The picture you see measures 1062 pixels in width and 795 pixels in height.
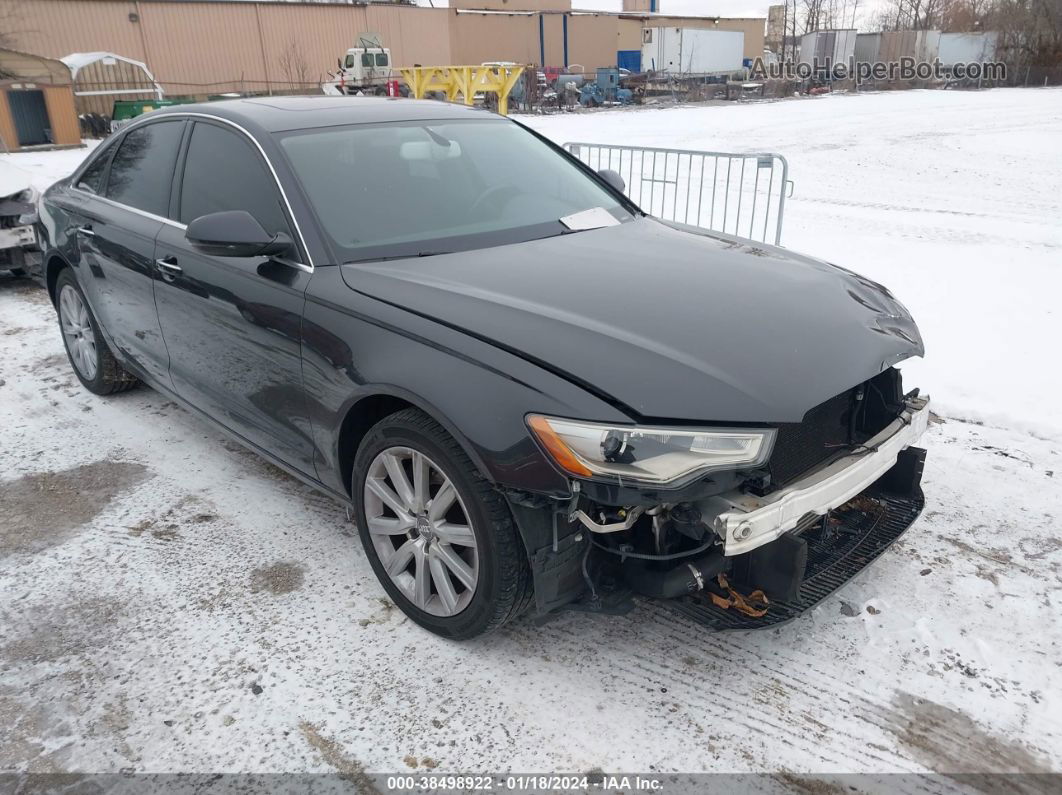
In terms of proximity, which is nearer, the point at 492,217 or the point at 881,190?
the point at 492,217

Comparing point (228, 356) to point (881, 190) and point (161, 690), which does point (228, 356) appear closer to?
point (161, 690)

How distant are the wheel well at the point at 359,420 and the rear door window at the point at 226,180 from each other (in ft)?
2.52

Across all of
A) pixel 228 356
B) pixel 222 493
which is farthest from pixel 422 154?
pixel 222 493

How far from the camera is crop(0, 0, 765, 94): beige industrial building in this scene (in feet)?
102

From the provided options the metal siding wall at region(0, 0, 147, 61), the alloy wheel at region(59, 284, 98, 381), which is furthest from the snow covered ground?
the metal siding wall at region(0, 0, 147, 61)

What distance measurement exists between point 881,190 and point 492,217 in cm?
1030

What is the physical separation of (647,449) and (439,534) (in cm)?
85

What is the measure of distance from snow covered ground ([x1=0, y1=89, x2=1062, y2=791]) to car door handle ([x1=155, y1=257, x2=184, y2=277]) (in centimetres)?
105

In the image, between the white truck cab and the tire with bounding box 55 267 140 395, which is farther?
the white truck cab

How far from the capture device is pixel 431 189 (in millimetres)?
3418

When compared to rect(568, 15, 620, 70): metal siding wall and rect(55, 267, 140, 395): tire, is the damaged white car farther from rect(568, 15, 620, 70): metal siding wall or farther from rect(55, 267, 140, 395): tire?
rect(568, 15, 620, 70): metal siding wall

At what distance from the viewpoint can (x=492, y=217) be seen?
340 centimetres

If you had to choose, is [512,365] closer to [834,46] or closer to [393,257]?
[393,257]

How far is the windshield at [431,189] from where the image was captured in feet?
10.3
